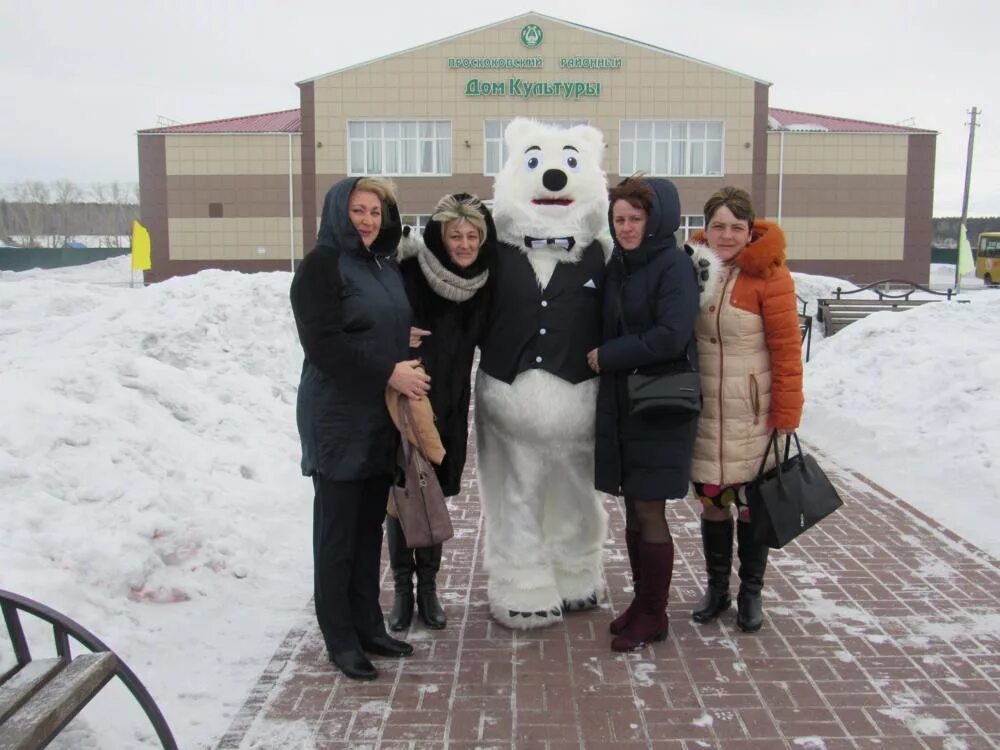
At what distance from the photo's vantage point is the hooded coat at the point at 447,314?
3.82 meters

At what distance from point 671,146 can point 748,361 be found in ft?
94.6

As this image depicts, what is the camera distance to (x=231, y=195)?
3228 cm

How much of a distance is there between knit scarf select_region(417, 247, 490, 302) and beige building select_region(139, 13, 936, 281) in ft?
88.7

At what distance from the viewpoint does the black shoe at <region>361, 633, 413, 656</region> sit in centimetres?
381

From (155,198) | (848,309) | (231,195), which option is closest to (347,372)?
(848,309)

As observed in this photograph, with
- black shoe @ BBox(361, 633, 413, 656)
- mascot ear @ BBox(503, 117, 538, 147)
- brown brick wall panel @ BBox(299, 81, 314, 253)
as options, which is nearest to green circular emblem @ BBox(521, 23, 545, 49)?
brown brick wall panel @ BBox(299, 81, 314, 253)

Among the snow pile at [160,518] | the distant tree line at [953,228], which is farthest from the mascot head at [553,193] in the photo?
the distant tree line at [953,228]

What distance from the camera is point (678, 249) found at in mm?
3818

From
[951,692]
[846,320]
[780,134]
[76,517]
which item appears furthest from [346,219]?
[780,134]

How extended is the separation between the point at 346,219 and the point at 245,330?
6.78 meters

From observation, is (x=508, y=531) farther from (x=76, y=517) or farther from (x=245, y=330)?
(x=245, y=330)

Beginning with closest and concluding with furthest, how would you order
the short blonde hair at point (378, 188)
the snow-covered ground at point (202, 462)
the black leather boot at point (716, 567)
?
the short blonde hair at point (378, 188), the snow-covered ground at point (202, 462), the black leather boot at point (716, 567)

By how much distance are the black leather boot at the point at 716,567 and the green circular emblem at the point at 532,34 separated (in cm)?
2861

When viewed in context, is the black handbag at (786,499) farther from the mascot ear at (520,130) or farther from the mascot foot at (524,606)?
the mascot ear at (520,130)
